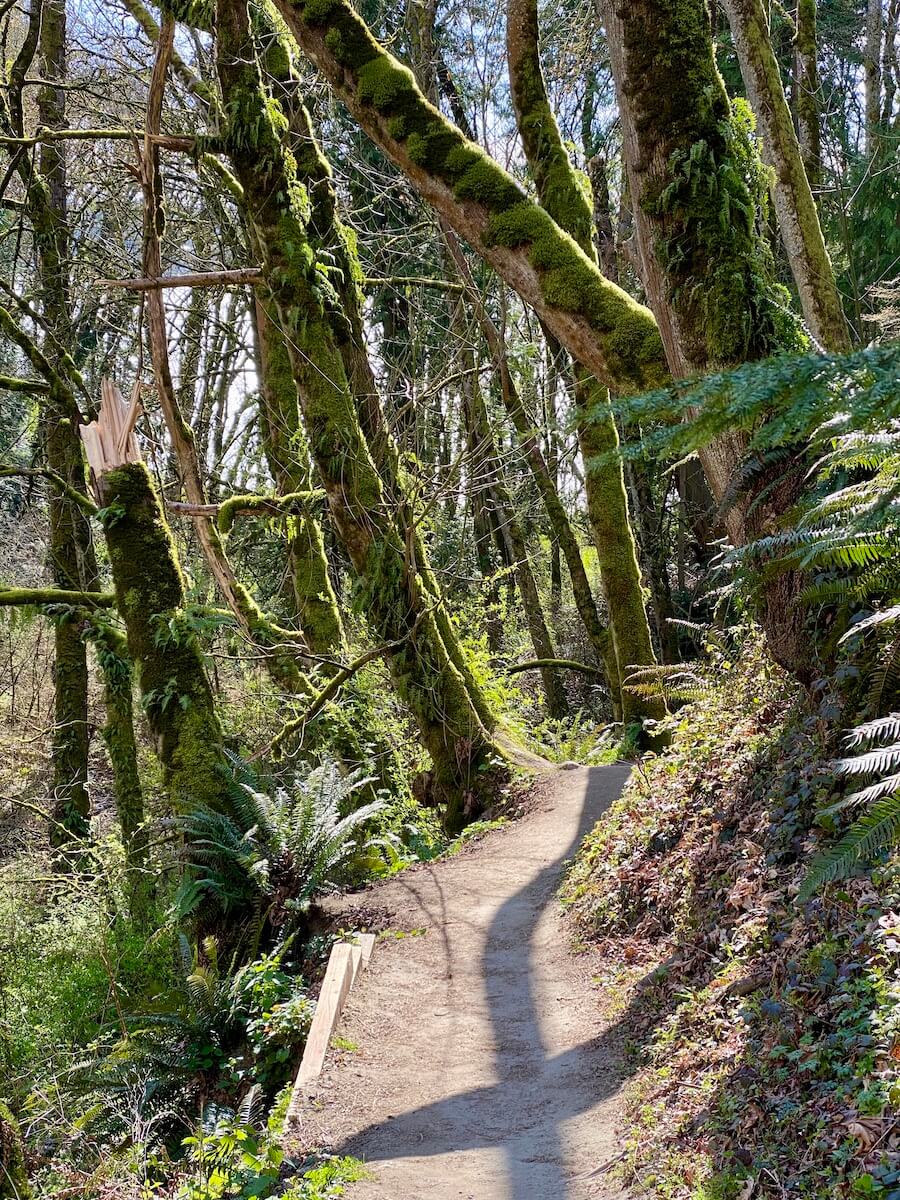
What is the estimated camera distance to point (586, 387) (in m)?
11.8

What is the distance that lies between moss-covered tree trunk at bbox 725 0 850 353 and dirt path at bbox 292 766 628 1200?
5477mm

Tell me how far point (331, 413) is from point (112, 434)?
Answer: 2.08 m

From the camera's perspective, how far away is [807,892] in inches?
112

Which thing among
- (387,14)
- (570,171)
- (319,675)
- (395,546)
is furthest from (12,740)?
(387,14)

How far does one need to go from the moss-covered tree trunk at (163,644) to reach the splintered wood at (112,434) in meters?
0.11

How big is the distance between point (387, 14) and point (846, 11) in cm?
858

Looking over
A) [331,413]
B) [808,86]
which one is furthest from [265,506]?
[808,86]

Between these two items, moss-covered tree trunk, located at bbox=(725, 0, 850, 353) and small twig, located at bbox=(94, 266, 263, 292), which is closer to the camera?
small twig, located at bbox=(94, 266, 263, 292)

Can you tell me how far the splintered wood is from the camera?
880 cm

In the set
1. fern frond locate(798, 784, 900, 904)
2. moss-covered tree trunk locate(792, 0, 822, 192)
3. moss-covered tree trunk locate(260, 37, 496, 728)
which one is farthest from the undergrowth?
moss-covered tree trunk locate(792, 0, 822, 192)

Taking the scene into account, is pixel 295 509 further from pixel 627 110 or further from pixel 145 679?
pixel 627 110

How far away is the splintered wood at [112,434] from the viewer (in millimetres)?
8805

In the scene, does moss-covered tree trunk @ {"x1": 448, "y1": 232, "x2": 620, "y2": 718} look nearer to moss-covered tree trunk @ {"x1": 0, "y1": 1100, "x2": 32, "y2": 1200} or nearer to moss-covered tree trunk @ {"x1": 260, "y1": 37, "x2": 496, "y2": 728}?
moss-covered tree trunk @ {"x1": 260, "y1": 37, "x2": 496, "y2": 728}

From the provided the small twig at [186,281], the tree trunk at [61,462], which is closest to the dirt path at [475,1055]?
the small twig at [186,281]
